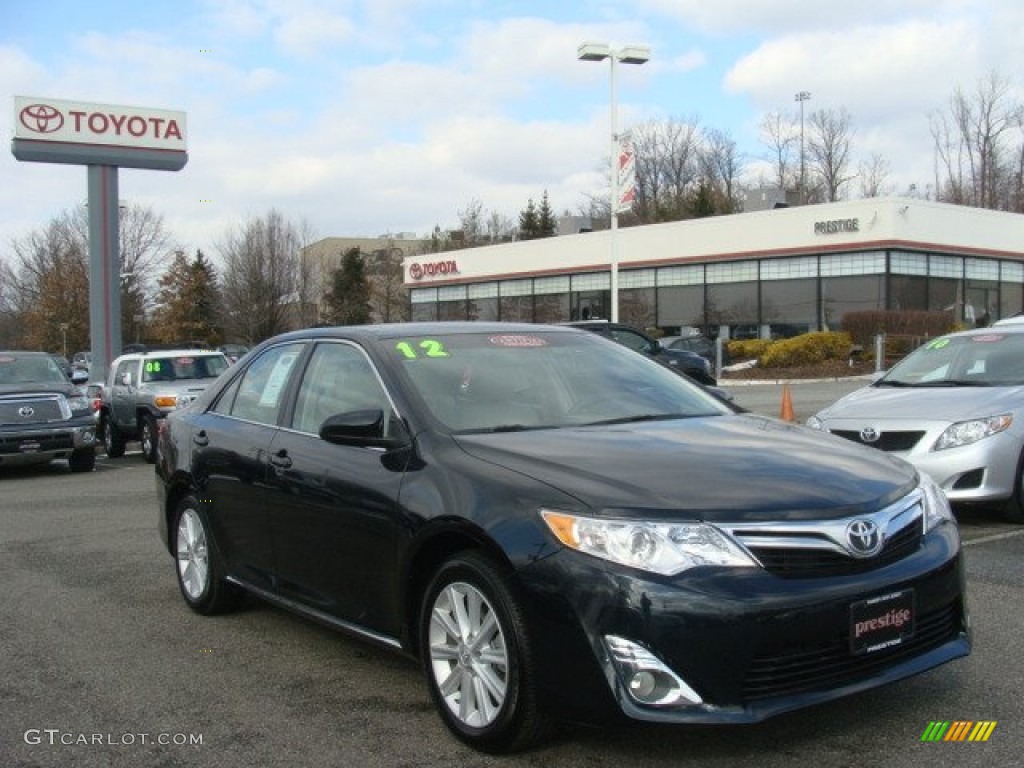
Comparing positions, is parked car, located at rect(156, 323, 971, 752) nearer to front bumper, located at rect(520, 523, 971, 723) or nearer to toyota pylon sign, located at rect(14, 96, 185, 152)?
front bumper, located at rect(520, 523, 971, 723)

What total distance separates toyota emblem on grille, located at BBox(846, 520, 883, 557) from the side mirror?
1791 millimetres

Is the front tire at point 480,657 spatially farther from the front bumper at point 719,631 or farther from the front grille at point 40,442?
the front grille at point 40,442

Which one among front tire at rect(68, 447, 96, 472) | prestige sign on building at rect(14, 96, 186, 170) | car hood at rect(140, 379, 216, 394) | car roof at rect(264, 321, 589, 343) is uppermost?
prestige sign on building at rect(14, 96, 186, 170)

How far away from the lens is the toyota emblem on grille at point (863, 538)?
3.51 m

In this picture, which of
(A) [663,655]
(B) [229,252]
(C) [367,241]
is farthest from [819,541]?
(C) [367,241]

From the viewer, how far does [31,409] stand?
13844 millimetres

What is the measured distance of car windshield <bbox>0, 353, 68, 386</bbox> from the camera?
47.6ft

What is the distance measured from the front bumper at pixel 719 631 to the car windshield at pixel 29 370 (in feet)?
43.0

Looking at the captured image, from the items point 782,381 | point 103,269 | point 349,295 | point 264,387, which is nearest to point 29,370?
point 264,387

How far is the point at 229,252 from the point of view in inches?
2333

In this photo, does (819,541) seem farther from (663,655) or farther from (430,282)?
(430,282)

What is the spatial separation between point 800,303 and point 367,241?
82.2m

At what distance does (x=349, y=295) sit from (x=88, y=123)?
33.0 meters

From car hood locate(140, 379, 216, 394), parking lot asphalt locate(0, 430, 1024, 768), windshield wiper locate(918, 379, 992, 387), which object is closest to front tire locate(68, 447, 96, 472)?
car hood locate(140, 379, 216, 394)
